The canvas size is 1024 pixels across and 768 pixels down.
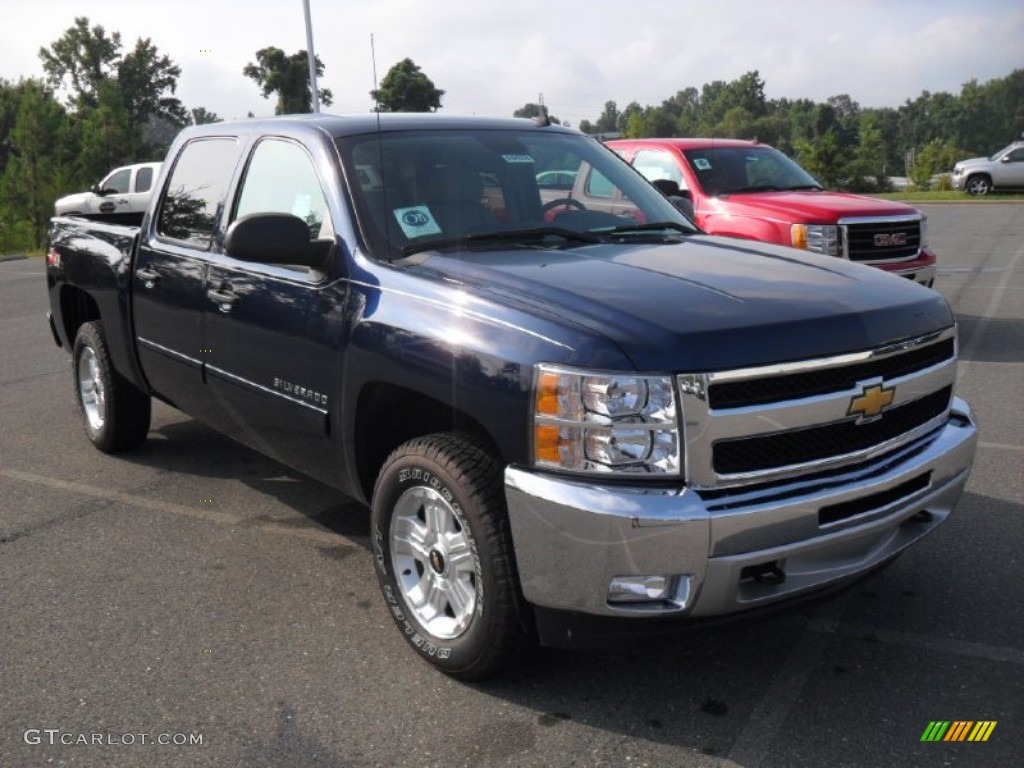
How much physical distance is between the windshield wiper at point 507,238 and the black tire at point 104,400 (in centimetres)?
273

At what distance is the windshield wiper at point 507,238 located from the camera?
A: 3851 millimetres

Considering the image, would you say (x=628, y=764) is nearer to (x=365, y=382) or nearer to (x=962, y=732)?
(x=962, y=732)

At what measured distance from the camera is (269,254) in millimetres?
3729

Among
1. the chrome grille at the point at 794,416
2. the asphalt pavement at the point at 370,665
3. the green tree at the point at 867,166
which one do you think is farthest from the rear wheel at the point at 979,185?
the chrome grille at the point at 794,416

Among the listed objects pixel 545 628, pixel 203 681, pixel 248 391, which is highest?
pixel 248 391

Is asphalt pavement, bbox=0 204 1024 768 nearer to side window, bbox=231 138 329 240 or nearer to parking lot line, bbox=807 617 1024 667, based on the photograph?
parking lot line, bbox=807 617 1024 667

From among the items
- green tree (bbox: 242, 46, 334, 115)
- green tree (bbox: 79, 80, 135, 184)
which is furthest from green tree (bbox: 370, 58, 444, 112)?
green tree (bbox: 79, 80, 135, 184)

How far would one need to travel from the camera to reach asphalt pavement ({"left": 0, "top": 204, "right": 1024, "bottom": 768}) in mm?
3057

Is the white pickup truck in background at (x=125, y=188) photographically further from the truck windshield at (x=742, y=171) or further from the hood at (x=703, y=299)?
the hood at (x=703, y=299)

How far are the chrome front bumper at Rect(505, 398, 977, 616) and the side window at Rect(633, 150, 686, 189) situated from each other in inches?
298

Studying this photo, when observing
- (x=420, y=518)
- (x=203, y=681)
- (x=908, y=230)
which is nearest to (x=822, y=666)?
(x=420, y=518)

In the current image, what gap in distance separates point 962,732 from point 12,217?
129 ft

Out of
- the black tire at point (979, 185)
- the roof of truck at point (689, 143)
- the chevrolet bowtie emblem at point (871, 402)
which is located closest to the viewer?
the chevrolet bowtie emblem at point (871, 402)

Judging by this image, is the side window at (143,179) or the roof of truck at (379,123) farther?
the side window at (143,179)
